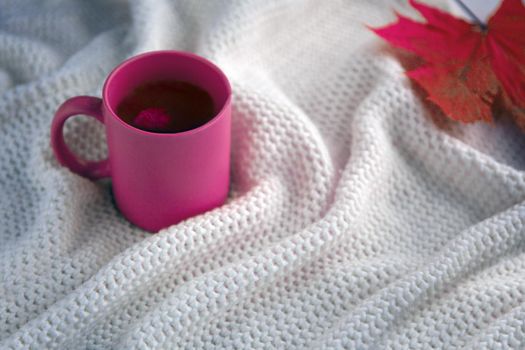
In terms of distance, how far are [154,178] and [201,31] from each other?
0.25 metres

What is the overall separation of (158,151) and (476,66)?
37 centimetres

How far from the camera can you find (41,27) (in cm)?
80

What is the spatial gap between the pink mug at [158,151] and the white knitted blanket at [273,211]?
2 centimetres

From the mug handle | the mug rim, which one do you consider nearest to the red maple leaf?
the mug rim

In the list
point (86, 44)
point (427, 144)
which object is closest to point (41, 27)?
point (86, 44)

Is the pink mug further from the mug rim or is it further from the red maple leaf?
the red maple leaf

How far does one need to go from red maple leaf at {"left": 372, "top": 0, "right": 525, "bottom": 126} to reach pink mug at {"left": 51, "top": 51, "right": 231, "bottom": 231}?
0.79 feet

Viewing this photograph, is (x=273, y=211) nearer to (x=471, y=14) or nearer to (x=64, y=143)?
(x=64, y=143)

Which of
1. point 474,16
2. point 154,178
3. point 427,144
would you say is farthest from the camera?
point 474,16

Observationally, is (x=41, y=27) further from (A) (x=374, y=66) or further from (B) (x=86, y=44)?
(A) (x=374, y=66)

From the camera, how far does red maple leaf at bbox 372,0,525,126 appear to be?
71 centimetres

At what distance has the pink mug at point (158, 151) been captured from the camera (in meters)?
0.59

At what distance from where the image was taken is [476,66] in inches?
28.5

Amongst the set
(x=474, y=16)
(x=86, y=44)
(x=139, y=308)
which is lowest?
(x=139, y=308)
